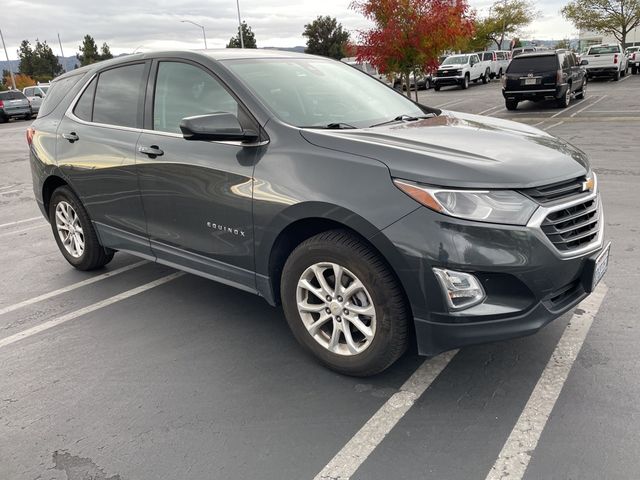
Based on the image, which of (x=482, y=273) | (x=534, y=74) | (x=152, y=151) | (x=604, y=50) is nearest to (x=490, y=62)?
(x=604, y=50)

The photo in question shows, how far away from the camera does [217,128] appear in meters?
3.12

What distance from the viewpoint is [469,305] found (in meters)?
2.61

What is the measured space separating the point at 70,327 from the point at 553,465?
322cm

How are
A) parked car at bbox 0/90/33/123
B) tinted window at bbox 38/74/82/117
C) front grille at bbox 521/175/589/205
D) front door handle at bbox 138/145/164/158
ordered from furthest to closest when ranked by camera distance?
parked car at bbox 0/90/33/123 → tinted window at bbox 38/74/82/117 → front door handle at bbox 138/145/164/158 → front grille at bbox 521/175/589/205

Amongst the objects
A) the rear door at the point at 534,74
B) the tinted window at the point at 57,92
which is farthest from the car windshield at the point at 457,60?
the tinted window at the point at 57,92

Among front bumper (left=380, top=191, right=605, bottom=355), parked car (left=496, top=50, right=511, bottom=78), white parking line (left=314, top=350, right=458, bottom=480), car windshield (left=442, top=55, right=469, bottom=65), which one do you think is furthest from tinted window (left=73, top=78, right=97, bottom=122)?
parked car (left=496, top=50, right=511, bottom=78)

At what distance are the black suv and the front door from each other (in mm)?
16162

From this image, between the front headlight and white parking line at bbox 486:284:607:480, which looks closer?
white parking line at bbox 486:284:607:480

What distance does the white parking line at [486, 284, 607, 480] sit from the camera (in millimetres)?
2369

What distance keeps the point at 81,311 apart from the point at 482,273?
3087mm

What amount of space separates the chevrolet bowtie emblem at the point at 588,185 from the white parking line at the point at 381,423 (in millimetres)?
1187

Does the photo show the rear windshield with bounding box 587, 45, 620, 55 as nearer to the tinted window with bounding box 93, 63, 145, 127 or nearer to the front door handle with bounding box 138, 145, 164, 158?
the tinted window with bounding box 93, 63, 145, 127

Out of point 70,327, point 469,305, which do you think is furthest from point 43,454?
point 469,305

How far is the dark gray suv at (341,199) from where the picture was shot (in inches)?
102
